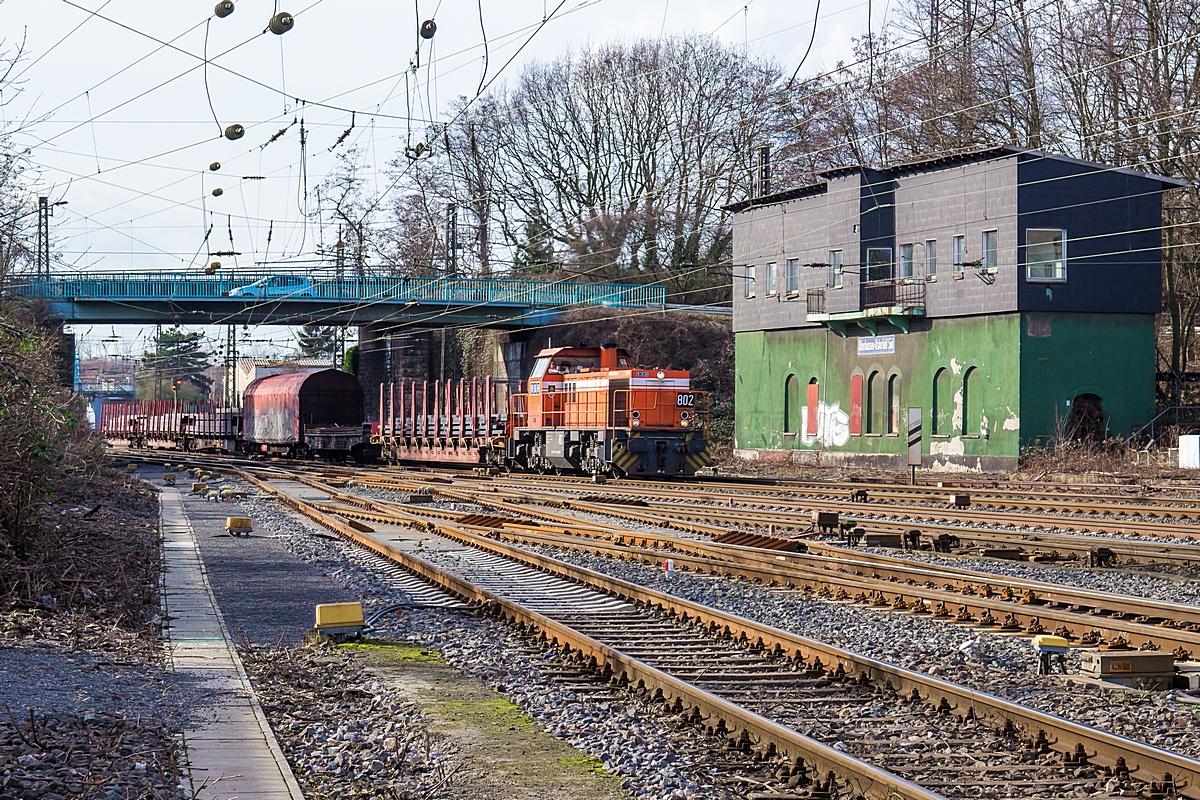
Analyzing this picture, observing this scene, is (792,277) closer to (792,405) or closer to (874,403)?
(792,405)

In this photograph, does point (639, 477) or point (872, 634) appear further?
point (639, 477)

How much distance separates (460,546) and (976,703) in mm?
11083

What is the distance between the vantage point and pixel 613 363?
34781mm

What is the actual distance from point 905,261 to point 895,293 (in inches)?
40.2

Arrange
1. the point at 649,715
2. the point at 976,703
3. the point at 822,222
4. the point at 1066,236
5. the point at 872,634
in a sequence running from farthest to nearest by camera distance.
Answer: the point at 822,222
the point at 1066,236
the point at 872,634
the point at 649,715
the point at 976,703

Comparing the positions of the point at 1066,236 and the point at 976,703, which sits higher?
the point at 1066,236

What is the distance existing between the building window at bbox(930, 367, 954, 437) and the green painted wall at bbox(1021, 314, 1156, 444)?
284 centimetres

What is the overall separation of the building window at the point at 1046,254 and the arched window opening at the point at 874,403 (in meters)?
6.42

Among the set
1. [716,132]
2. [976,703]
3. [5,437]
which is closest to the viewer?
[976,703]

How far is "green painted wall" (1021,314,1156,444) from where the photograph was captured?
33.8 meters

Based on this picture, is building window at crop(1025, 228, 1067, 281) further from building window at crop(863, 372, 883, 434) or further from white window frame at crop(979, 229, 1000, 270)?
building window at crop(863, 372, 883, 434)

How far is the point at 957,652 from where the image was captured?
29.9ft

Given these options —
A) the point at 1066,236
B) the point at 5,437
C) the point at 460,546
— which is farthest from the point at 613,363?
the point at 5,437

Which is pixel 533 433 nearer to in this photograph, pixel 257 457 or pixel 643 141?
pixel 257 457
